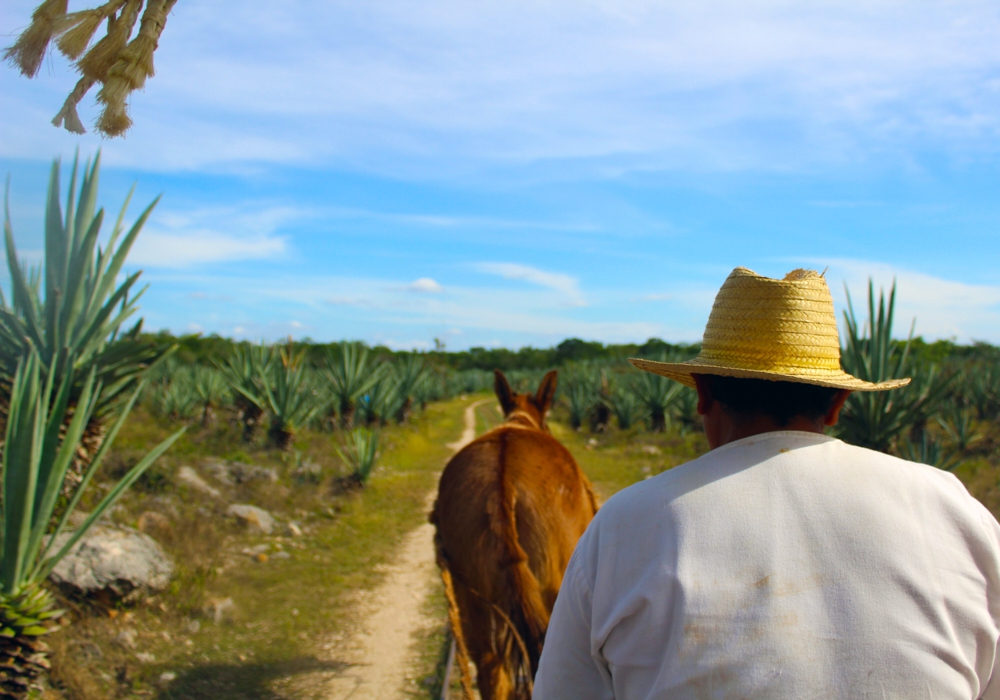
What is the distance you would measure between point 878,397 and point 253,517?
21.2ft

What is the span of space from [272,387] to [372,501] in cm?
384

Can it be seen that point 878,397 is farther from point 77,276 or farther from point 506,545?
point 77,276

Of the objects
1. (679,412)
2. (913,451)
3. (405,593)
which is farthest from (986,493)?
(679,412)

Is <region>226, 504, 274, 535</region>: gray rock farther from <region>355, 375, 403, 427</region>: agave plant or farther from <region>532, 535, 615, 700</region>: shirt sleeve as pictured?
<region>355, 375, 403, 427</region>: agave plant

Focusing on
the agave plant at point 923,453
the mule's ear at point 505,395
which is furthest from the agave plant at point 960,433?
the mule's ear at point 505,395

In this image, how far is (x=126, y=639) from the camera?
A: 439 centimetres

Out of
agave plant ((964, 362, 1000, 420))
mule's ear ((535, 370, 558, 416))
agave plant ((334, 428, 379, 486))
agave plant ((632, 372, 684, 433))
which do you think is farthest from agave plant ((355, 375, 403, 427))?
agave plant ((964, 362, 1000, 420))

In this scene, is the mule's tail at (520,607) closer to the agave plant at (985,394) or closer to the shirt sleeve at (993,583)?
the shirt sleeve at (993,583)

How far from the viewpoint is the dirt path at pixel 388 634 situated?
4.31 meters

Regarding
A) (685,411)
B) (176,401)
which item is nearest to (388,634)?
(176,401)

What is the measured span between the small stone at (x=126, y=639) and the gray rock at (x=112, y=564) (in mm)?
336

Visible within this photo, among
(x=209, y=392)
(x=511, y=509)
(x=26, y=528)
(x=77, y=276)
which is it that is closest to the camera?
(x=511, y=509)

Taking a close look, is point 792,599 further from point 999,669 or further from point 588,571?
point 999,669

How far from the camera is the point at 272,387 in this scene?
11.8 m
